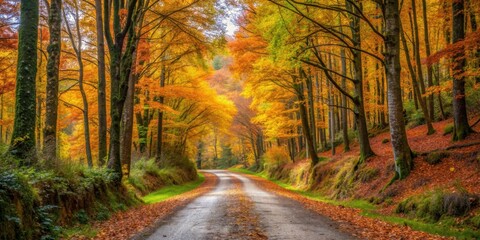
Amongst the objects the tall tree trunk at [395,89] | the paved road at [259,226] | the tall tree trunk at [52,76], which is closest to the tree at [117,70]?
the tall tree trunk at [52,76]

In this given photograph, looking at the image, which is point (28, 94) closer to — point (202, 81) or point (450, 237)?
point (450, 237)

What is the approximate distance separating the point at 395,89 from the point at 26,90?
1092 cm

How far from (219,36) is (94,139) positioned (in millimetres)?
16587

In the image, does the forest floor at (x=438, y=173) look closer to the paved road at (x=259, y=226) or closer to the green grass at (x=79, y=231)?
the paved road at (x=259, y=226)

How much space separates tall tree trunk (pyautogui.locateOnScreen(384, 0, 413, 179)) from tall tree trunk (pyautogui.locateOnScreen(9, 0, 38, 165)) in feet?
35.0

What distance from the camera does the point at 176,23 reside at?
14.3 meters

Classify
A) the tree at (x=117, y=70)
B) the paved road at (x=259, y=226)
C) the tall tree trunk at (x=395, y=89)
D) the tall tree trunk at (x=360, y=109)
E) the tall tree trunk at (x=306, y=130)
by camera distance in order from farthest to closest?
1. the tall tree trunk at (x=306, y=130)
2. the tall tree trunk at (x=360, y=109)
3. the tree at (x=117, y=70)
4. the tall tree trunk at (x=395, y=89)
5. the paved road at (x=259, y=226)

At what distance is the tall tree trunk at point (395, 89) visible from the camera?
1223 centimetres

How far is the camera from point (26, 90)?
8008 millimetres

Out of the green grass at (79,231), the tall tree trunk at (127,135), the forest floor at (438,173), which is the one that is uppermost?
the tall tree trunk at (127,135)

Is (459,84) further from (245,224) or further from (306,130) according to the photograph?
(306,130)

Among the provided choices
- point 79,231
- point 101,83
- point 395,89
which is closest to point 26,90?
point 79,231

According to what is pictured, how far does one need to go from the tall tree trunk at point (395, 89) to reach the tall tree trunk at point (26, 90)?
420 inches

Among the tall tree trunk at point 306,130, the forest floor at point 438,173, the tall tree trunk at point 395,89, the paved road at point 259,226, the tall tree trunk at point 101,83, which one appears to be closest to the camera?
the paved road at point 259,226
